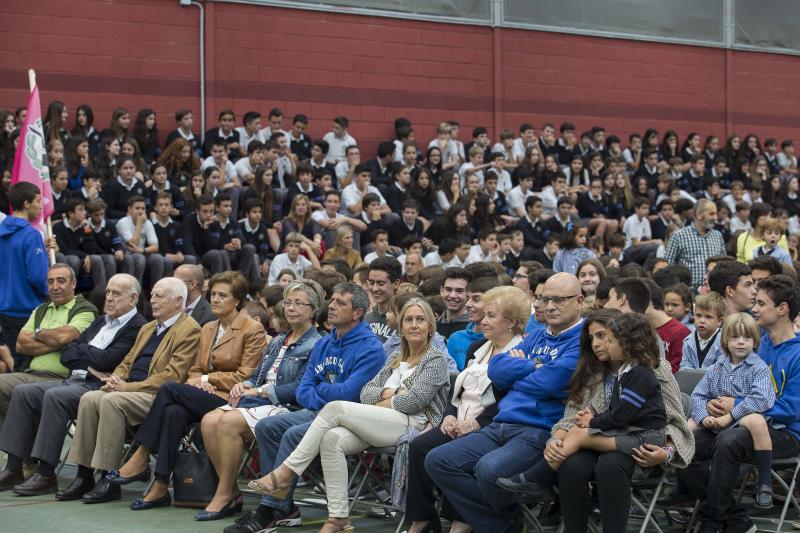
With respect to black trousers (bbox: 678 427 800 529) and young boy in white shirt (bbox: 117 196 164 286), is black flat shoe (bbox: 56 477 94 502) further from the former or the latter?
young boy in white shirt (bbox: 117 196 164 286)

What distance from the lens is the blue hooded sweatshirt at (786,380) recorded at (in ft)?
22.3

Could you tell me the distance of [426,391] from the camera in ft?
23.9

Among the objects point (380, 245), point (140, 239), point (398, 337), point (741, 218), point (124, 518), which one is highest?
point (741, 218)

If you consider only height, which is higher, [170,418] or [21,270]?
[21,270]

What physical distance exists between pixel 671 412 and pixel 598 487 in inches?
22.9

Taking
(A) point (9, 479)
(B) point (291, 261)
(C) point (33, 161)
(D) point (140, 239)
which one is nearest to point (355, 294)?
(A) point (9, 479)

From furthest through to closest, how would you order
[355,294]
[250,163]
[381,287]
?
[250,163], [381,287], [355,294]

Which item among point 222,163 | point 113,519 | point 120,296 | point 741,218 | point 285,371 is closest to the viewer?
point 113,519

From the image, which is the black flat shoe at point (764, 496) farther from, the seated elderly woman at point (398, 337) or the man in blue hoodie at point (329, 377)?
the man in blue hoodie at point (329, 377)

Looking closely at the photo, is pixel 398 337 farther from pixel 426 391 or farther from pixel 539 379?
pixel 539 379

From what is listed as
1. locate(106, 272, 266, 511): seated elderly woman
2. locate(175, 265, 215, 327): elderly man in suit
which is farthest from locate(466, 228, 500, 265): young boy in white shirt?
locate(106, 272, 266, 511): seated elderly woman

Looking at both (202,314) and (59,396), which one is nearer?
(59,396)

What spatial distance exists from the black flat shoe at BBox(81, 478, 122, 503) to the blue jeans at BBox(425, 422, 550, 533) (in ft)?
8.57

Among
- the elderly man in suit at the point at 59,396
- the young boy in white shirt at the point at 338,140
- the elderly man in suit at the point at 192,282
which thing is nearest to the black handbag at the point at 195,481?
the elderly man in suit at the point at 59,396
